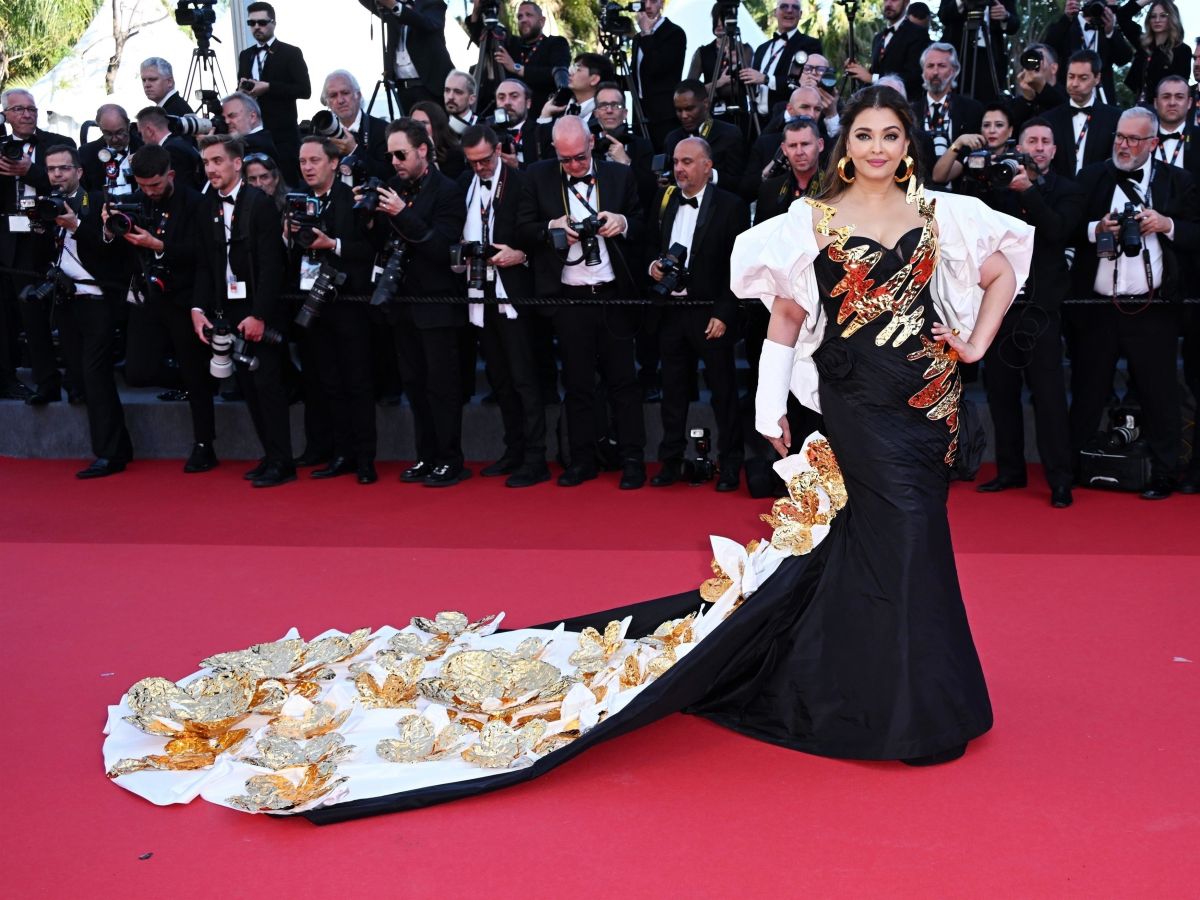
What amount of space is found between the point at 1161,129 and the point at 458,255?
3.20 metres

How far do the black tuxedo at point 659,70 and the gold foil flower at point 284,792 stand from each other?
18.4ft

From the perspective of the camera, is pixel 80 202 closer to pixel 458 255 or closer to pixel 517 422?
pixel 458 255

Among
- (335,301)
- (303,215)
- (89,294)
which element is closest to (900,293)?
(303,215)

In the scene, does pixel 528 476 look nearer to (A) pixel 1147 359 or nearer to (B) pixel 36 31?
(A) pixel 1147 359

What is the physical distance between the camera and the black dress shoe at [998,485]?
5816 millimetres

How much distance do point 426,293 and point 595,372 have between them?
88 centimetres

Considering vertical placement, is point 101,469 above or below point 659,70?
below

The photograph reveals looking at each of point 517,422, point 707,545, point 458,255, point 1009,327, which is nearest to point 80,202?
point 458,255

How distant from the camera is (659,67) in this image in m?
7.77

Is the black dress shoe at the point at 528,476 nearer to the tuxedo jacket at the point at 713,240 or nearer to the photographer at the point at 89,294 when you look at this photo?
the tuxedo jacket at the point at 713,240

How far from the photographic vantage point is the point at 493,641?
12.6ft

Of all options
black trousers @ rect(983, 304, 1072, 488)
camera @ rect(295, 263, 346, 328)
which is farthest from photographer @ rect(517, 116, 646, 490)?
black trousers @ rect(983, 304, 1072, 488)

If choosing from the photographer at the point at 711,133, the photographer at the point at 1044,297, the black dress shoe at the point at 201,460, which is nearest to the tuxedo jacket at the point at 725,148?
the photographer at the point at 711,133

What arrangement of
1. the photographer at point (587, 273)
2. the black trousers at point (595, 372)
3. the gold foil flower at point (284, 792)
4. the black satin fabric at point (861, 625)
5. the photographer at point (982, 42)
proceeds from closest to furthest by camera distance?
1. the gold foil flower at point (284, 792)
2. the black satin fabric at point (861, 625)
3. the photographer at point (587, 273)
4. the black trousers at point (595, 372)
5. the photographer at point (982, 42)
